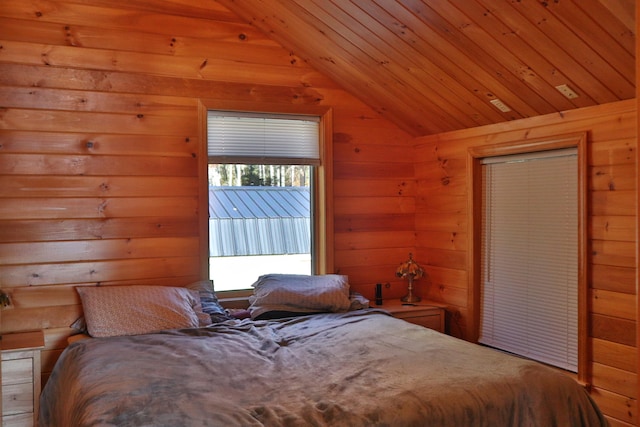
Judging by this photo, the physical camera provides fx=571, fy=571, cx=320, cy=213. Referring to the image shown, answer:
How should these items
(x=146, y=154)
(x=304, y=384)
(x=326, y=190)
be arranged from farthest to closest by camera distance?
(x=326, y=190) < (x=146, y=154) < (x=304, y=384)

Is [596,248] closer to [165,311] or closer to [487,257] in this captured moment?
[487,257]

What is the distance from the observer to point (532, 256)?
11.5ft

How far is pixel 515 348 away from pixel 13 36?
11.7ft

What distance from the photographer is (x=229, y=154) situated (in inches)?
153

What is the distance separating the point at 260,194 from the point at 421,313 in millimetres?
1401

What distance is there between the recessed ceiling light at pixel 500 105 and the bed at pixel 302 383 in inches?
55.6

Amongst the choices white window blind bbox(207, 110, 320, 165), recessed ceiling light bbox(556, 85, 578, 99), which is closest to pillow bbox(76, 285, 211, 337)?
white window blind bbox(207, 110, 320, 165)

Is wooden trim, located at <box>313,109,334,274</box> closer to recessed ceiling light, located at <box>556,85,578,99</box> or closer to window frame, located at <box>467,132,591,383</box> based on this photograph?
window frame, located at <box>467,132,591,383</box>

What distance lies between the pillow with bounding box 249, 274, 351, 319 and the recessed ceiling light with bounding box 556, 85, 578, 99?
1765mm

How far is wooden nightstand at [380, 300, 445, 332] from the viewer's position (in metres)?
3.91

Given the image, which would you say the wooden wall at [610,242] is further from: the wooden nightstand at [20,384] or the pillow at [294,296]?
the wooden nightstand at [20,384]

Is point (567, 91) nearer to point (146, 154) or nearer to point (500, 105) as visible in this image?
point (500, 105)

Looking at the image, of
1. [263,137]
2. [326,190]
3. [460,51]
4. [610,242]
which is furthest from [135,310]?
[610,242]

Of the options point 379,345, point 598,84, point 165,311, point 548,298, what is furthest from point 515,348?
point 165,311
